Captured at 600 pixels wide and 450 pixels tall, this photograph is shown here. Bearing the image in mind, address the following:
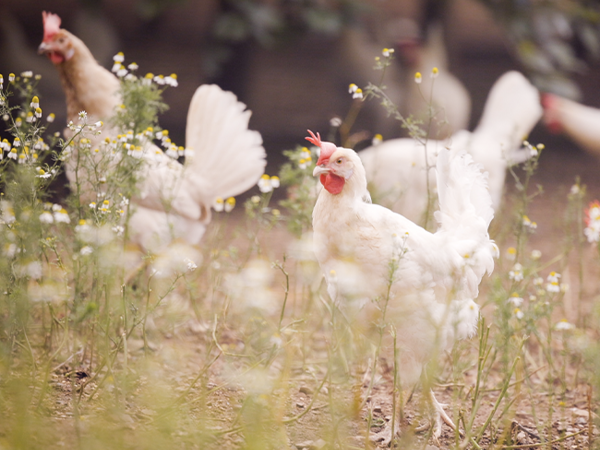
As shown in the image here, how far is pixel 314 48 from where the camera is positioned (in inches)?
294

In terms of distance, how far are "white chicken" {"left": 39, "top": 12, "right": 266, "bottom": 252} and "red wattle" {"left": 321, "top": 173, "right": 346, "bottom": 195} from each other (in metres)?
1.27

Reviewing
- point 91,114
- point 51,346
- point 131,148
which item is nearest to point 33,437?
point 51,346

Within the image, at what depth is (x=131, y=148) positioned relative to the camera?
2.38 metres

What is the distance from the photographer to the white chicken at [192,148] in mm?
3355

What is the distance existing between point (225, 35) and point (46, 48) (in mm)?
2362

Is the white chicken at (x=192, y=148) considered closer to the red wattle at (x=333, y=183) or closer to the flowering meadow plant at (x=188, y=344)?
the flowering meadow plant at (x=188, y=344)

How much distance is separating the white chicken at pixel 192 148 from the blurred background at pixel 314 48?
6.36ft

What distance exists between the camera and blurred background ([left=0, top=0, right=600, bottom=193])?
549cm

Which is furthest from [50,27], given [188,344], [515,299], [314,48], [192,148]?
[314,48]

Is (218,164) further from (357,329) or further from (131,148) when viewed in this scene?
(357,329)

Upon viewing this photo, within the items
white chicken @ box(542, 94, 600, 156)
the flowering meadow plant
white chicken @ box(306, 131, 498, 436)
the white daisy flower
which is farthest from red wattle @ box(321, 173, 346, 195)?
white chicken @ box(542, 94, 600, 156)

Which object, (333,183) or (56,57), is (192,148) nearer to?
(56,57)

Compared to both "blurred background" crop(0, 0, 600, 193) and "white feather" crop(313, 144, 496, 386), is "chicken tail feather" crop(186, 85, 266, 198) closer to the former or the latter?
"white feather" crop(313, 144, 496, 386)

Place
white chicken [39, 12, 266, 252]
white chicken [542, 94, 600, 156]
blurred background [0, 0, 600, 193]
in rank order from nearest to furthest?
white chicken [39, 12, 266, 252]
blurred background [0, 0, 600, 193]
white chicken [542, 94, 600, 156]
